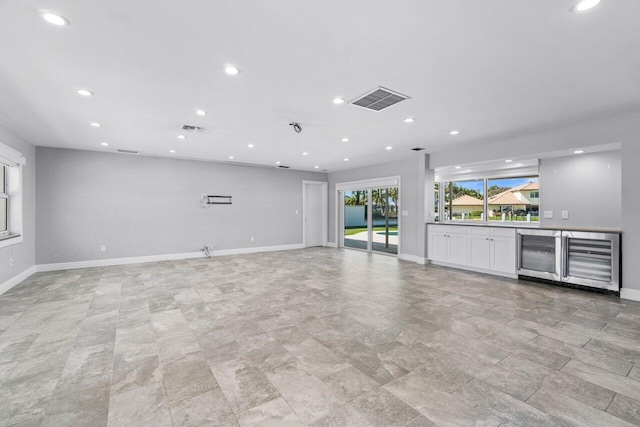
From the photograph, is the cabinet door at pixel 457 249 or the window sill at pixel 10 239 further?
the cabinet door at pixel 457 249

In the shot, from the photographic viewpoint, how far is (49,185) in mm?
5863

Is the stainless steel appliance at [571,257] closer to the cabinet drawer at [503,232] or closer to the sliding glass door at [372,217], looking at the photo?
the cabinet drawer at [503,232]

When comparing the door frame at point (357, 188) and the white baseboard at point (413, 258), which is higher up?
the door frame at point (357, 188)

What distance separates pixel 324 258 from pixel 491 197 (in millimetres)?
4261

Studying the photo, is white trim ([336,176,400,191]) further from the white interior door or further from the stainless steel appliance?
the stainless steel appliance

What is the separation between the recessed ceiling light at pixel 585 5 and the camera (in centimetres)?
183

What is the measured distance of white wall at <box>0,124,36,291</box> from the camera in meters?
4.44

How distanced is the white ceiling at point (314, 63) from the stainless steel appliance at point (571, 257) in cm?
183

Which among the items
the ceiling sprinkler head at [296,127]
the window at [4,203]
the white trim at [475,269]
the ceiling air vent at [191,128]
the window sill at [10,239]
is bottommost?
the white trim at [475,269]

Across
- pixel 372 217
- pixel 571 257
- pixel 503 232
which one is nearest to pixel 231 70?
pixel 503 232

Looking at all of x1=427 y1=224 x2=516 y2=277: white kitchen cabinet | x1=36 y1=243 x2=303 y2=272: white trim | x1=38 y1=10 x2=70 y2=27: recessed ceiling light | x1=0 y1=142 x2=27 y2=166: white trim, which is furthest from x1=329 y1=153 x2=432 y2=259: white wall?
x1=0 y1=142 x2=27 y2=166: white trim

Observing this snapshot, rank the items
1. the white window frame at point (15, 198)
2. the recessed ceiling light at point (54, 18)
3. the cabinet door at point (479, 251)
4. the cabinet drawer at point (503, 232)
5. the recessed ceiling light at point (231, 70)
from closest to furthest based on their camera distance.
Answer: the recessed ceiling light at point (54, 18), the recessed ceiling light at point (231, 70), the white window frame at point (15, 198), the cabinet drawer at point (503, 232), the cabinet door at point (479, 251)

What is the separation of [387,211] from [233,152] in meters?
4.49

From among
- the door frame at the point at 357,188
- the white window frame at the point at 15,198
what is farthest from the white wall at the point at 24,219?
the door frame at the point at 357,188
